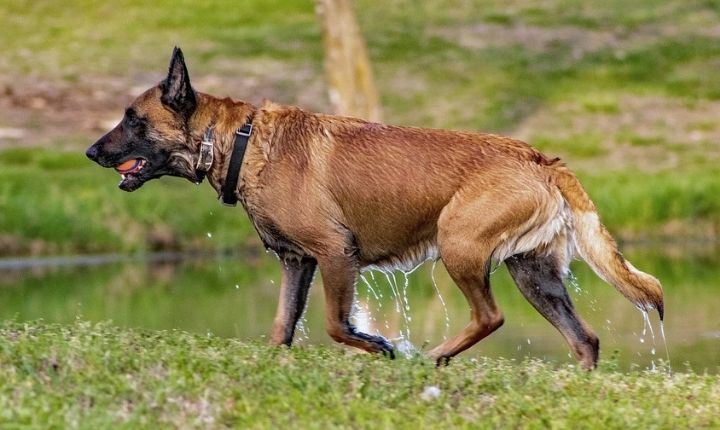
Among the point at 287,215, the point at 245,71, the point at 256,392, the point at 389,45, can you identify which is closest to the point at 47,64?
the point at 245,71

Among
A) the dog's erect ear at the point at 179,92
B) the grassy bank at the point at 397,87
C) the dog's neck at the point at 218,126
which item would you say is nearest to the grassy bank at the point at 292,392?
the dog's neck at the point at 218,126

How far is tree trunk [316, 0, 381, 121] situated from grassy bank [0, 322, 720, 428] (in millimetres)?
10555

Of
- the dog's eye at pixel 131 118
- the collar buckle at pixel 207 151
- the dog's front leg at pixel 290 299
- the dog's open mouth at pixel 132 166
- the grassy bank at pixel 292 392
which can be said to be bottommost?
the grassy bank at pixel 292 392

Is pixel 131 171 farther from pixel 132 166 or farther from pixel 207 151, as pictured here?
pixel 207 151

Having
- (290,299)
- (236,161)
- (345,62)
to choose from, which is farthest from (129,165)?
(345,62)

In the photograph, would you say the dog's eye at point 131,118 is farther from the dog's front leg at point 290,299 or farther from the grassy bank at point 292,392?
the grassy bank at point 292,392

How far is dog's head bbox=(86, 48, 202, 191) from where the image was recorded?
8.98 meters

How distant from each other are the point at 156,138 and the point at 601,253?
8.90 ft

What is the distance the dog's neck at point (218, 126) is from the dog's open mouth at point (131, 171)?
35 cm

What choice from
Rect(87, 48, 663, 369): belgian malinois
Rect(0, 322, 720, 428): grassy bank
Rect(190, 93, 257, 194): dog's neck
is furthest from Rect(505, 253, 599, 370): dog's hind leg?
Rect(190, 93, 257, 194): dog's neck

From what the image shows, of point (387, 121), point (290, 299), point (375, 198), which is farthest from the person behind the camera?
point (387, 121)

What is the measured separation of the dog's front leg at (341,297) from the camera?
8.70 meters

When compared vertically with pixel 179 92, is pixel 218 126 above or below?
below

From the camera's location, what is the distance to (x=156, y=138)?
904 centimetres
